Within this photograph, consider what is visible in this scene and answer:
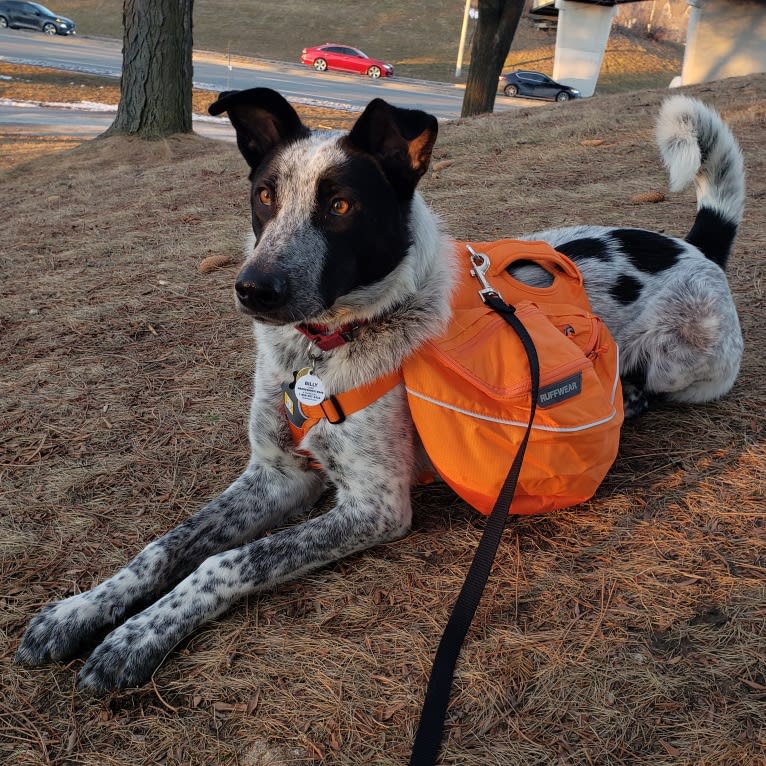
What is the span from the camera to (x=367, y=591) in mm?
2469

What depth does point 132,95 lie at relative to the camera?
9195 millimetres

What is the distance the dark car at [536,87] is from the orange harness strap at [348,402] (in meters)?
28.9

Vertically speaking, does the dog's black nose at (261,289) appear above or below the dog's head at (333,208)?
below

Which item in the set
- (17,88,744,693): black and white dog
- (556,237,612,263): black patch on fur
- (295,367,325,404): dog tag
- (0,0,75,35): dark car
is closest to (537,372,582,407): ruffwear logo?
(17,88,744,693): black and white dog

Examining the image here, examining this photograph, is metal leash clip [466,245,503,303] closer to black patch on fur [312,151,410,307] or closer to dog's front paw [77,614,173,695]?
black patch on fur [312,151,410,307]

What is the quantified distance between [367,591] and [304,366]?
84cm

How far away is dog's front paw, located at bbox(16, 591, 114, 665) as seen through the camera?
2.20 metres

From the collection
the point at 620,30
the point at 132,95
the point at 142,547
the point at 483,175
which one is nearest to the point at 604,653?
the point at 142,547

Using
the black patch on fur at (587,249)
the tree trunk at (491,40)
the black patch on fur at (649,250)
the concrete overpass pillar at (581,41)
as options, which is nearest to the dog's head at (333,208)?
the black patch on fur at (587,249)

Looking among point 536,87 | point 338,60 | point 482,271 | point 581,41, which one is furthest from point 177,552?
point 338,60

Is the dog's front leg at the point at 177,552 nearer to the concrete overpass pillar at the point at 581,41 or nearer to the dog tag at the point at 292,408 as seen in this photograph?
the dog tag at the point at 292,408

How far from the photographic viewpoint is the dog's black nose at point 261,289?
224 centimetres

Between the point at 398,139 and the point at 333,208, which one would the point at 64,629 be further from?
the point at 398,139

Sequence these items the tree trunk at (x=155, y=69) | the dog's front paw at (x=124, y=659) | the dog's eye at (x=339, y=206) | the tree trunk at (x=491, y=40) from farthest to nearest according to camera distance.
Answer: the tree trunk at (x=491, y=40)
the tree trunk at (x=155, y=69)
the dog's eye at (x=339, y=206)
the dog's front paw at (x=124, y=659)
